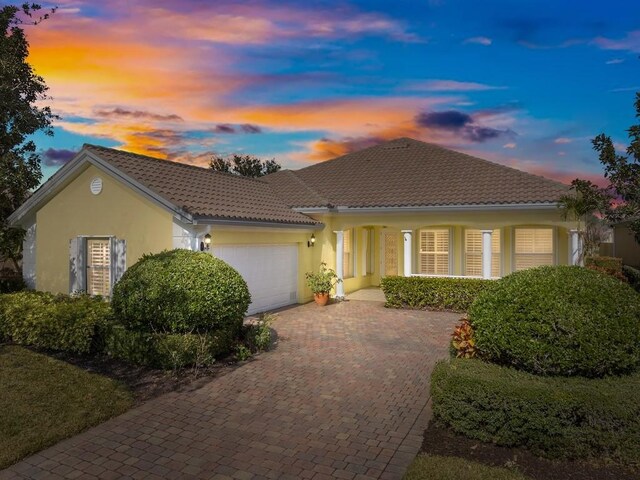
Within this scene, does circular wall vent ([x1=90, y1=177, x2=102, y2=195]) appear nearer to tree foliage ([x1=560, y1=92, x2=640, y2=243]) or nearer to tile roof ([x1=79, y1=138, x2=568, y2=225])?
tile roof ([x1=79, y1=138, x2=568, y2=225])

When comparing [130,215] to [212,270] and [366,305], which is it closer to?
[212,270]

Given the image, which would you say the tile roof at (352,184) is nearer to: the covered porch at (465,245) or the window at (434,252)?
the covered porch at (465,245)

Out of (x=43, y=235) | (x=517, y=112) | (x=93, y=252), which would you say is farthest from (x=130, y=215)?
(x=517, y=112)

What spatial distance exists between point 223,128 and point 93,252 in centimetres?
1324

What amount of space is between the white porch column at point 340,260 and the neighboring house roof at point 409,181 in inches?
49.5

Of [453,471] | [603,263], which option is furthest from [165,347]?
[603,263]

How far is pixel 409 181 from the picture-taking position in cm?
1817

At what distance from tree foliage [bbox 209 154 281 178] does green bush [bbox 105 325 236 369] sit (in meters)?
42.1

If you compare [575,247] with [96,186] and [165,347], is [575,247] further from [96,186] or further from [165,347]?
[96,186]

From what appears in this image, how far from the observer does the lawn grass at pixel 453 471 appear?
15.0 feet

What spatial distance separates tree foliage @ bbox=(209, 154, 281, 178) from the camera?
165ft

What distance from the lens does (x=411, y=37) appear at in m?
13.0

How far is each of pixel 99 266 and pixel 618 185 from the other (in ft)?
45.0

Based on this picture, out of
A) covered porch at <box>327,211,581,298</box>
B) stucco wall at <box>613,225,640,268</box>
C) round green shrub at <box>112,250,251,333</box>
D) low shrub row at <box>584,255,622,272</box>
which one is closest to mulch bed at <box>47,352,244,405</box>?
round green shrub at <box>112,250,251,333</box>
